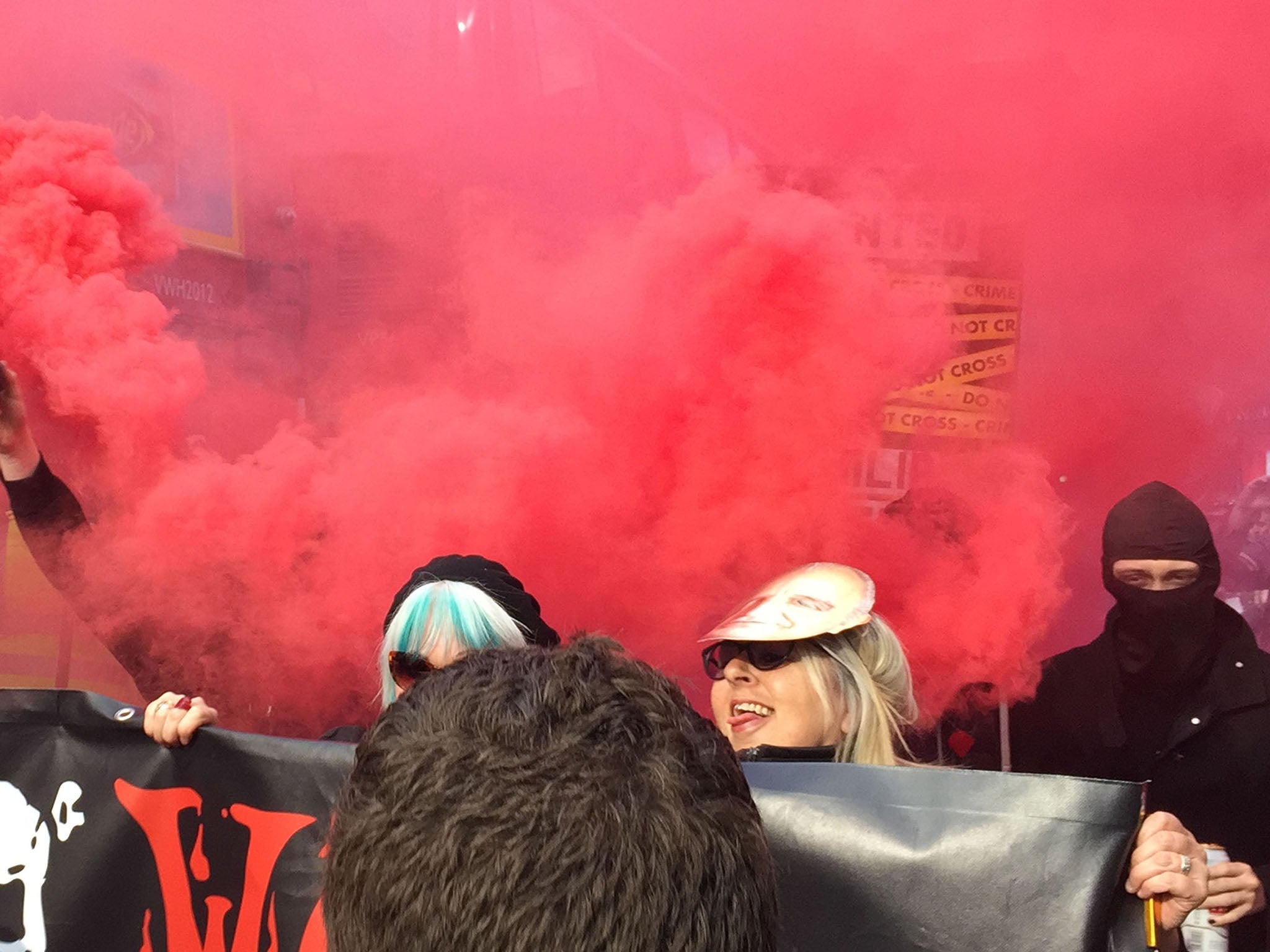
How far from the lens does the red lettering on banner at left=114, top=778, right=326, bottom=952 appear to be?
162 cm

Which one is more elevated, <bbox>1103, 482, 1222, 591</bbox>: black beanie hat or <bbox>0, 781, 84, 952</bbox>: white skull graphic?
<bbox>1103, 482, 1222, 591</bbox>: black beanie hat

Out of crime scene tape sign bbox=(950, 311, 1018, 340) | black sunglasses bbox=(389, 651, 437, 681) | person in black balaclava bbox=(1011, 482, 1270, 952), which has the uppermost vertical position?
crime scene tape sign bbox=(950, 311, 1018, 340)

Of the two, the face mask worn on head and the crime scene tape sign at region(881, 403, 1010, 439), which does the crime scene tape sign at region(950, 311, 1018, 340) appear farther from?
the face mask worn on head

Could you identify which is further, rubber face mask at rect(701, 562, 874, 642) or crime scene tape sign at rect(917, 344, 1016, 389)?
crime scene tape sign at rect(917, 344, 1016, 389)

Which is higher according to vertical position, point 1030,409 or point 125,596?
point 1030,409

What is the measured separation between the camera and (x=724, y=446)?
3.10 m

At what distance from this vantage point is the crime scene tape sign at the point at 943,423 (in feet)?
10.1

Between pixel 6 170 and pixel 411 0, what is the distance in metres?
1.39

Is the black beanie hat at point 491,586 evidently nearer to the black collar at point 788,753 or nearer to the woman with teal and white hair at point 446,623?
the woman with teal and white hair at point 446,623

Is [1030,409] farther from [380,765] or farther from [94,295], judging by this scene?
[380,765]

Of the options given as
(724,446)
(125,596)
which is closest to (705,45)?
(724,446)

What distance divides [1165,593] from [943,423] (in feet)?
2.32

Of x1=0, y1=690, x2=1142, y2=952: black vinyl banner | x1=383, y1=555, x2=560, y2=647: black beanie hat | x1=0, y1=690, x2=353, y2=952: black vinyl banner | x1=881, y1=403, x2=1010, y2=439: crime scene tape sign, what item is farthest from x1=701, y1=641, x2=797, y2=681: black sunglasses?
x1=881, y1=403, x2=1010, y2=439: crime scene tape sign

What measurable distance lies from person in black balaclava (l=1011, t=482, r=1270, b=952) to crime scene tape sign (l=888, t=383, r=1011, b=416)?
1.37 ft
